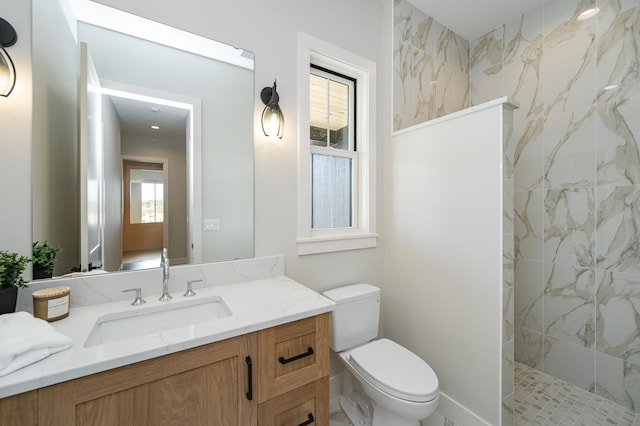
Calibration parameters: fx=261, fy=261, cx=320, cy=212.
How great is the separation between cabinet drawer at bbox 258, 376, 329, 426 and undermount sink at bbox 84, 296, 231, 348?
41 cm

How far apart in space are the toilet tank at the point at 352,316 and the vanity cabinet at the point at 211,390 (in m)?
0.46

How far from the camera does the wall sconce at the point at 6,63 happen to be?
100 centimetres

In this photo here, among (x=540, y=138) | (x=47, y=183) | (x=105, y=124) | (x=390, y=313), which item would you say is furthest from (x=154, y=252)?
(x=540, y=138)

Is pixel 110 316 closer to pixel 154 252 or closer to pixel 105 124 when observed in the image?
pixel 154 252

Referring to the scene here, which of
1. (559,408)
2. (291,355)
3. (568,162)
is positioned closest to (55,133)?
(291,355)

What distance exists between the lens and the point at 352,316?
5.59ft

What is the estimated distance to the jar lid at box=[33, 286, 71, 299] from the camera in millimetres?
972

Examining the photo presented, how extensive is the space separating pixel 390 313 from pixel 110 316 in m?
1.83

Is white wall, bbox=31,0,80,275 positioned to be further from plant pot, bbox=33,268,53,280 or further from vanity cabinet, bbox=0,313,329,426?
vanity cabinet, bbox=0,313,329,426

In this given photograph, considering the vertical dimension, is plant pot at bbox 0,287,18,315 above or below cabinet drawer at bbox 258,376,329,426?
above

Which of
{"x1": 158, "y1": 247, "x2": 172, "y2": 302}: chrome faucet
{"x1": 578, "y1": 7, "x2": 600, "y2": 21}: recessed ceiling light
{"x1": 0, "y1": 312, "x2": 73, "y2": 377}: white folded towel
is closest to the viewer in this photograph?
{"x1": 0, "y1": 312, "x2": 73, "y2": 377}: white folded towel

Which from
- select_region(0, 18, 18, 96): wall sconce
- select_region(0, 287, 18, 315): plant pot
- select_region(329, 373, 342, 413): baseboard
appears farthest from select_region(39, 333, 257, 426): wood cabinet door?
select_region(0, 18, 18, 96): wall sconce

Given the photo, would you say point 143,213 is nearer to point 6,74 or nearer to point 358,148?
point 6,74

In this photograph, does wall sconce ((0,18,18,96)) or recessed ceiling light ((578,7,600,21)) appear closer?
wall sconce ((0,18,18,96))
